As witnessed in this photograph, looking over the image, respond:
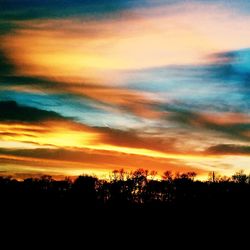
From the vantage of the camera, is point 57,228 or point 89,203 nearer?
point 57,228

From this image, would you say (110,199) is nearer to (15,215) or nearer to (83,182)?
(83,182)

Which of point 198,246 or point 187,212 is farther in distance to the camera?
point 187,212

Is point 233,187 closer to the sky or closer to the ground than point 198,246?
closer to the sky

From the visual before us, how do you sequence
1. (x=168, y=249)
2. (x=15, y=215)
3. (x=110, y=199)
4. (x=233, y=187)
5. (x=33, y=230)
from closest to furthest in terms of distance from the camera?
1. (x=168, y=249)
2. (x=33, y=230)
3. (x=15, y=215)
4. (x=233, y=187)
5. (x=110, y=199)

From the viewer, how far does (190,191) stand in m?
43.8

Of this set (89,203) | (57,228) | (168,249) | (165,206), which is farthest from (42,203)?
(168,249)

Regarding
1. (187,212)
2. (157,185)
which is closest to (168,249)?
(187,212)

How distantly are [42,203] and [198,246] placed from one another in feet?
50.8

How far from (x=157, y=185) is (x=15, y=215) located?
616 inches

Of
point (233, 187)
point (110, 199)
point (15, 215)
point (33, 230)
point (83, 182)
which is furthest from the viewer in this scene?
point (83, 182)

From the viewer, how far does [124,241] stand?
34.0 m

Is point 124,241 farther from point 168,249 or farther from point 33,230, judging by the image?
point 33,230

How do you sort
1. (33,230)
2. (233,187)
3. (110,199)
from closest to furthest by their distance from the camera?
(33,230), (233,187), (110,199)

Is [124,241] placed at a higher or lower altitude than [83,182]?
lower
